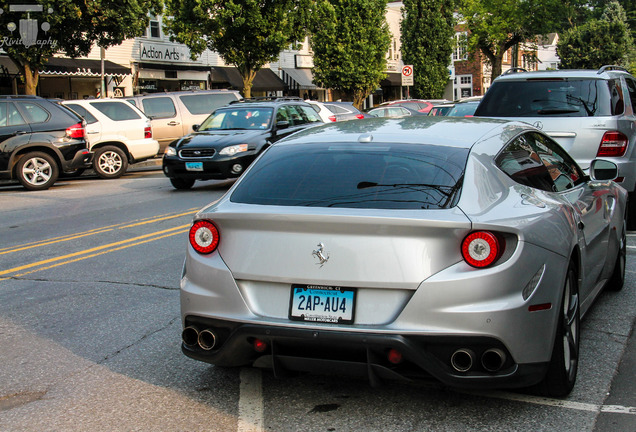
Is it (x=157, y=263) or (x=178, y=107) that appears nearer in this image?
(x=157, y=263)

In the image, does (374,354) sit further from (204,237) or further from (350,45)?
(350,45)

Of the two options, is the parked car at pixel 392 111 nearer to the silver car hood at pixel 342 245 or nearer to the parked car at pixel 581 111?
the parked car at pixel 581 111

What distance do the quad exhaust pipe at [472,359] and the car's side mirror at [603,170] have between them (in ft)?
9.15

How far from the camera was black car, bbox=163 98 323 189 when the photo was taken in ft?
49.0

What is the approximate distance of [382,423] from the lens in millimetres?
4082

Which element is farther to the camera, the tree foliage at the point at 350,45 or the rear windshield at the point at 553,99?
the tree foliage at the point at 350,45

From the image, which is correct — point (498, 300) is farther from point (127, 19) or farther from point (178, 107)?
point (127, 19)

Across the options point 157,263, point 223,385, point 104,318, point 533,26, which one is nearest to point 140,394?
point 223,385

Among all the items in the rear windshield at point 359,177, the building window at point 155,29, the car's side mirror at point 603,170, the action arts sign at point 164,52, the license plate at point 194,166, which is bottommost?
the license plate at point 194,166

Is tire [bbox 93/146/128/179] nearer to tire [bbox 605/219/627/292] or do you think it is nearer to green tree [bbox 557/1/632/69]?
tire [bbox 605/219/627/292]

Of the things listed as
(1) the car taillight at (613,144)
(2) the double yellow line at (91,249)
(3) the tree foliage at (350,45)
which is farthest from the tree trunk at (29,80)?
(3) the tree foliage at (350,45)

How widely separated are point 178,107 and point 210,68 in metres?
16.7

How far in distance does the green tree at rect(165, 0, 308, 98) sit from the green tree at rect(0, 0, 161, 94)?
5290 millimetres

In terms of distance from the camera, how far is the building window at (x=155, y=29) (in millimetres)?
36281
